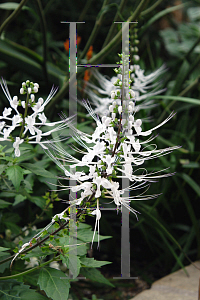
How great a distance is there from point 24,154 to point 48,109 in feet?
1.55

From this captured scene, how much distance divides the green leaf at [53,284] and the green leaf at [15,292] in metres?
0.07

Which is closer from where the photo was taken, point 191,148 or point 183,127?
point 191,148

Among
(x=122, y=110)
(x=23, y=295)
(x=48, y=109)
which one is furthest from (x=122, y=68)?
(x=48, y=109)

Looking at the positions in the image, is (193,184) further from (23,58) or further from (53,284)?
→ (23,58)

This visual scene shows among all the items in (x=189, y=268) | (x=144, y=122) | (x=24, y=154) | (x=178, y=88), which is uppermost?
(x=178, y=88)

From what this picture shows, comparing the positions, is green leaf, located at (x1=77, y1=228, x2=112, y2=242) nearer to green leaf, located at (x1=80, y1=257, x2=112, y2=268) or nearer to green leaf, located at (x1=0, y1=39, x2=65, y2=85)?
green leaf, located at (x1=80, y1=257, x2=112, y2=268)

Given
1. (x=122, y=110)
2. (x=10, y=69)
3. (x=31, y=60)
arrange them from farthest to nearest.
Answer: (x=10, y=69)
(x=31, y=60)
(x=122, y=110)

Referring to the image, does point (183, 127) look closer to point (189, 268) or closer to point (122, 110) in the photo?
point (189, 268)

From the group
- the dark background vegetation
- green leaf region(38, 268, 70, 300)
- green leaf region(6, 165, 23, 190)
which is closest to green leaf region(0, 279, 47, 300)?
green leaf region(38, 268, 70, 300)

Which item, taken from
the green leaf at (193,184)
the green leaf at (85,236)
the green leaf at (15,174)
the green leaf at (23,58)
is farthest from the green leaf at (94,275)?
the green leaf at (23,58)

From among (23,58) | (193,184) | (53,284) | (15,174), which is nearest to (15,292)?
(53,284)

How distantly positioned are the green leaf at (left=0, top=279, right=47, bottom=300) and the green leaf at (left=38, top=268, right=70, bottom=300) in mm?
74

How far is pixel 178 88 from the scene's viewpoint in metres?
1.50

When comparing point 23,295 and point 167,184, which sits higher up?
point 167,184
